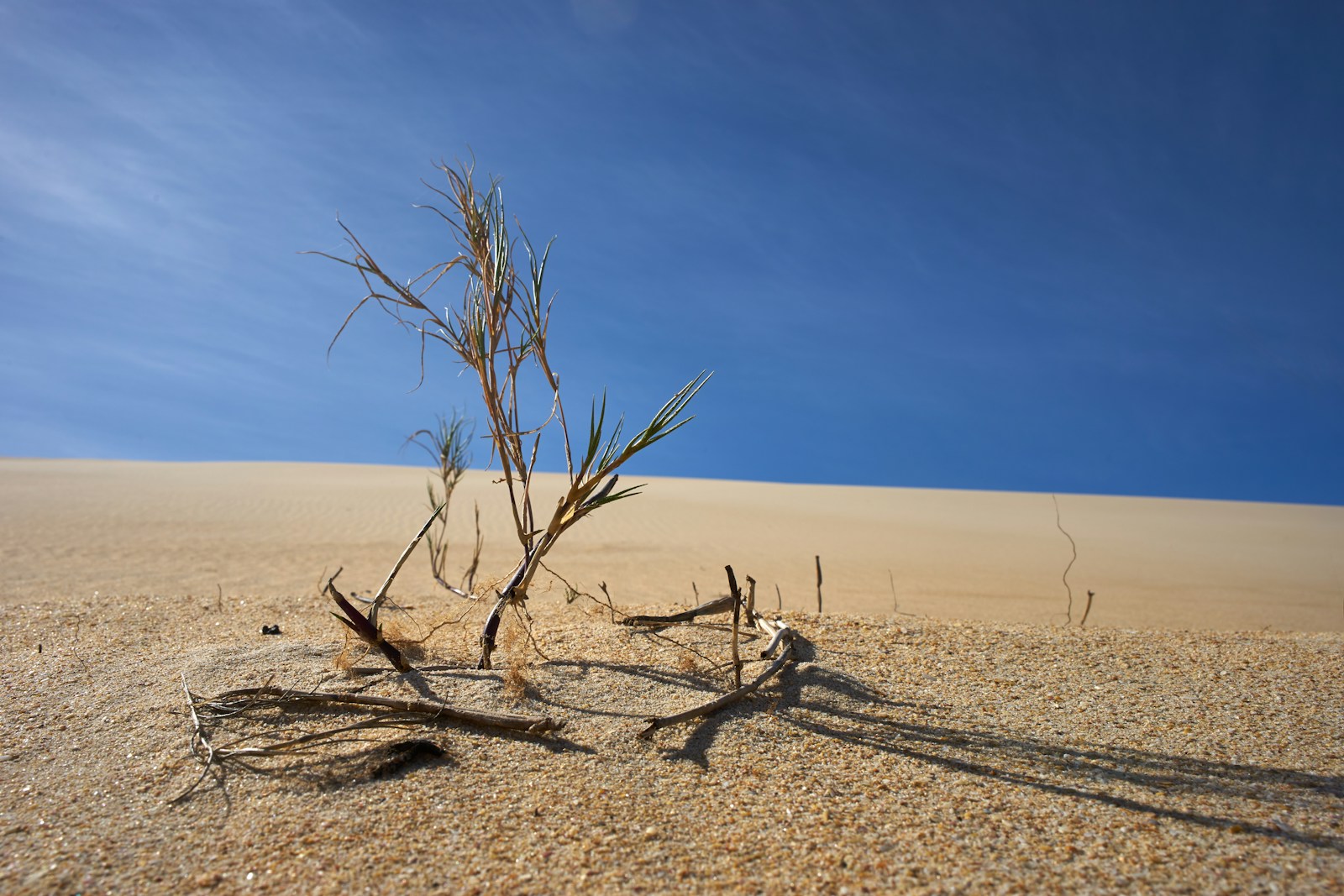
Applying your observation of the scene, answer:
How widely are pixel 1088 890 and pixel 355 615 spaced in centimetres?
254

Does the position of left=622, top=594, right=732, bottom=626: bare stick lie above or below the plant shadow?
above

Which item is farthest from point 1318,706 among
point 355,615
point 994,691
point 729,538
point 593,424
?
point 729,538

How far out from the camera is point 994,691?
315cm

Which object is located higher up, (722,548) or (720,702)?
(722,548)

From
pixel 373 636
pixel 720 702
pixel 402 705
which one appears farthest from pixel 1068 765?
pixel 373 636

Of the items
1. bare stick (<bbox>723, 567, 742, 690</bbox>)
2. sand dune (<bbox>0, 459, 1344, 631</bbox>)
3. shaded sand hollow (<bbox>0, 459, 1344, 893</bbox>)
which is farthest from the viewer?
sand dune (<bbox>0, 459, 1344, 631</bbox>)

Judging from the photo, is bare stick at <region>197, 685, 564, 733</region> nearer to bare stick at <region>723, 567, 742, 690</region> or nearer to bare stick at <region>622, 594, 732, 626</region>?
bare stick at <region>723, 567, 742, 690</region>

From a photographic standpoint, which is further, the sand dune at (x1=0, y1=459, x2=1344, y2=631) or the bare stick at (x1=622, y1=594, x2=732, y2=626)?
the sand dune at (x1=0, y1=459, x2=1344, y2=631)

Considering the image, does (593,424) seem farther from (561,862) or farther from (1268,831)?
(1268,831)

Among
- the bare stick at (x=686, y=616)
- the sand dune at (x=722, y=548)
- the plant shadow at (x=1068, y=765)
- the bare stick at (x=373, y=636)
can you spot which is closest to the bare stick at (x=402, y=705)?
the bare stick at (x=373, y=636)

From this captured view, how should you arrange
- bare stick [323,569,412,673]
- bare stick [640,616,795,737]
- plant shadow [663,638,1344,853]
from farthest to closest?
bare stick [323,569,412,673] < bare stick [640,616,795,737] < plant shadow [663,638,1344,853]

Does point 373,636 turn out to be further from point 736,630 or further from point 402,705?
point 736,630

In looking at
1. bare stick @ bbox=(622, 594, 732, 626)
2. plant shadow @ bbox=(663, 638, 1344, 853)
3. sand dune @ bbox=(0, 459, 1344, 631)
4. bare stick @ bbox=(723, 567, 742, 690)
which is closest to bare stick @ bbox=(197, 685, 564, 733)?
plant shadow @ bbox=(663, 638, 1344, 853)

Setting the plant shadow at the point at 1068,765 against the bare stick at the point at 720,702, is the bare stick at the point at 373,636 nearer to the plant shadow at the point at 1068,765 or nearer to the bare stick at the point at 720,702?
the bare stick at the point at 720,702
